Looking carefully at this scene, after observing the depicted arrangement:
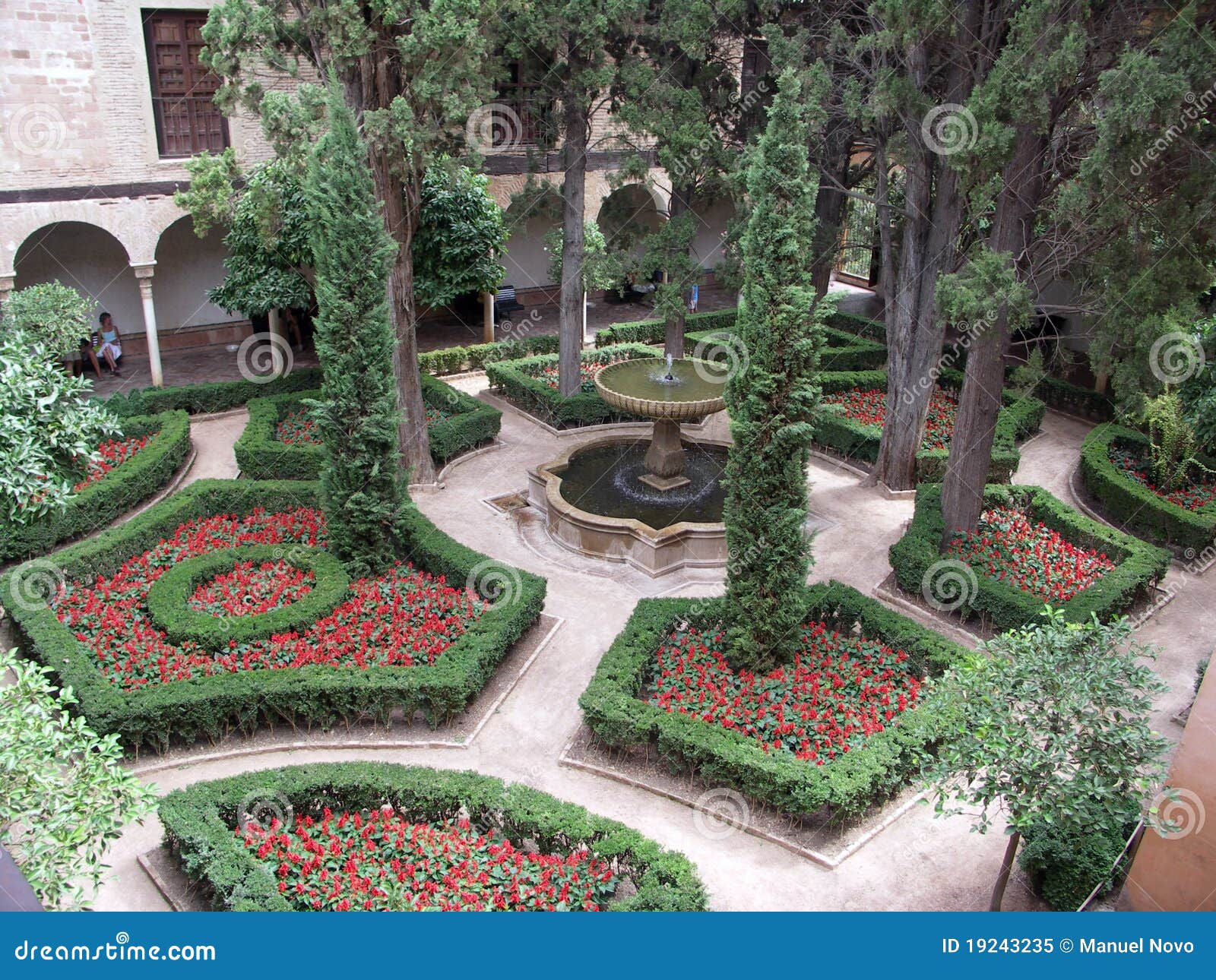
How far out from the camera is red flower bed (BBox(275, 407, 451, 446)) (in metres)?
15.9

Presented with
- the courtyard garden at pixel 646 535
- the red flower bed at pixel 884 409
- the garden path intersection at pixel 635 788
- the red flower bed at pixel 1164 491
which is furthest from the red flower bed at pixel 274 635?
the red flower bed at pixel 1164 491

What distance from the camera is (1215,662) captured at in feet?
22.8

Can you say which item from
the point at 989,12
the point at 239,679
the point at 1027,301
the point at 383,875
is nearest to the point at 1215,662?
the point at 1027,301

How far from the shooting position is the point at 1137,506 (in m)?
14.5

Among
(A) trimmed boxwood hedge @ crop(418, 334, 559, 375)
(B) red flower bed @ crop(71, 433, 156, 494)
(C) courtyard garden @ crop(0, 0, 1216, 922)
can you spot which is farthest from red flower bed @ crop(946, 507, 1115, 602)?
(B) red flower bed @ crop(71, 433, 156, 494)

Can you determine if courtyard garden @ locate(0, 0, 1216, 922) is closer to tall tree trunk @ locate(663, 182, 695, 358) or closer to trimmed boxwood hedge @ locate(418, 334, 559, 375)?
tall tree trunk @ locate(663, 182, 695, 358)

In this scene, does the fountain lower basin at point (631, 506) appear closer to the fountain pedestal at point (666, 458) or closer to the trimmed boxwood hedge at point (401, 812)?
the fountain pedestal at point (666, 458)

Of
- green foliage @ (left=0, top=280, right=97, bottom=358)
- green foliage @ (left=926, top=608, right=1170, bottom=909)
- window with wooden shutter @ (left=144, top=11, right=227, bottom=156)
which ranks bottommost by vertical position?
green foliage @ (left=926, top=608, right=1170, bottom=909)

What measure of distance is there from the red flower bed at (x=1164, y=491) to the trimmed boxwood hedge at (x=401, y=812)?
10203mm

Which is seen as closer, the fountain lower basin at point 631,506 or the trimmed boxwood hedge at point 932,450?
the fountain lower basin at point 631,506

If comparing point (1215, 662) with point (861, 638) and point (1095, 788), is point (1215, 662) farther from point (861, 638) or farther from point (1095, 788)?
point (861, 638)

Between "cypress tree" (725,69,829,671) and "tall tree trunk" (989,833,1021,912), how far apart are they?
301 centimetres

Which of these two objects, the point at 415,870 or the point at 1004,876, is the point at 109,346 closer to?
the point at 415,870

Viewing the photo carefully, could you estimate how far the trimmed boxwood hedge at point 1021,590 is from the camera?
11719 mm
